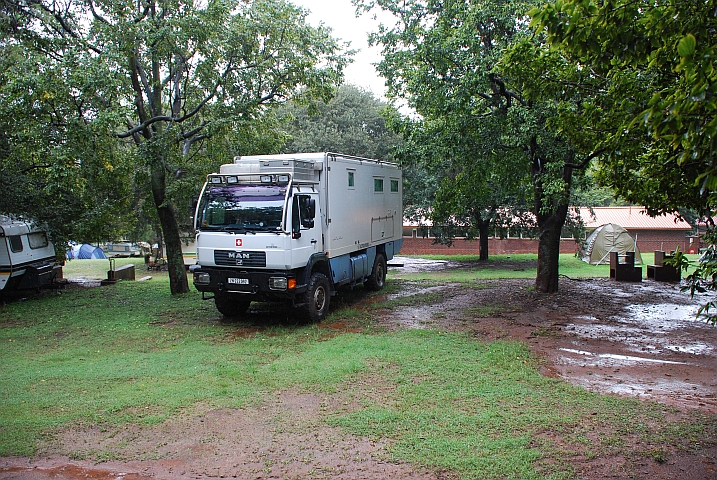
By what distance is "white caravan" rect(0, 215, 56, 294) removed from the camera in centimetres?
1464

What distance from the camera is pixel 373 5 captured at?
14812 millimetres

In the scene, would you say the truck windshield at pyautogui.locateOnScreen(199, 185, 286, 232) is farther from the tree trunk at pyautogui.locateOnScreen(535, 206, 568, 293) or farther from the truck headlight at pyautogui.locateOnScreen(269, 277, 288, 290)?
the tree trunk at pyautogui.locateOnScreen(535, 206, 568, 293)

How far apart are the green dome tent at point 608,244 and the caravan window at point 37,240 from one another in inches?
928

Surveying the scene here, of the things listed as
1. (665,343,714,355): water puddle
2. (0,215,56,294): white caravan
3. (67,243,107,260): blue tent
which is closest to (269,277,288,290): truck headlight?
(665,343,714,355): water puddle

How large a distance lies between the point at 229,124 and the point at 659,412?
11099 mm

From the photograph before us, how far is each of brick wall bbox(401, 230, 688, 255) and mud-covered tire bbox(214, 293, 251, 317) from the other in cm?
2636

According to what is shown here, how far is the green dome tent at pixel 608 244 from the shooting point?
2684 centimetres

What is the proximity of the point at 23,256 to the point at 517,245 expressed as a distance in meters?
30.2

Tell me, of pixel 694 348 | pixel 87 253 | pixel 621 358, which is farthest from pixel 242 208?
pixel 87 253

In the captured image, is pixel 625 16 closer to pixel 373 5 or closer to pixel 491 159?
pixel 491 159

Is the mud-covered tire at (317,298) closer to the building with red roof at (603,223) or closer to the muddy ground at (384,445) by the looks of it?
the muddy ground at (384,445)

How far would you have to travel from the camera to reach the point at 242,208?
35.0 feet

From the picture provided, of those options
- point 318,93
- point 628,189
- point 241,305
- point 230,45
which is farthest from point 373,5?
point 628,189

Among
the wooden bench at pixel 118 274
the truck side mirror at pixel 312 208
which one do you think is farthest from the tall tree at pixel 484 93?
the wooden bench at pixel 118 274
